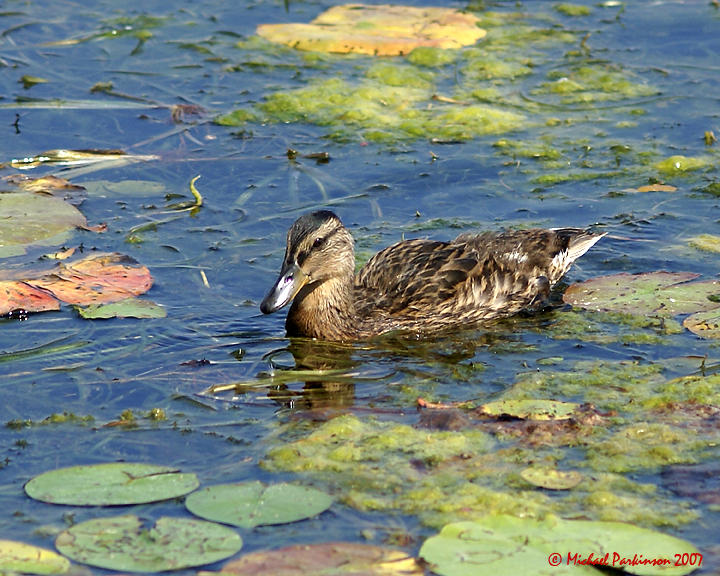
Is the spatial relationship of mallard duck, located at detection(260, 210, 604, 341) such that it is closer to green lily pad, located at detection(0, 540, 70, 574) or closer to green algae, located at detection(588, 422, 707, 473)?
green algae, located at detection(588, 422, 707, 473)

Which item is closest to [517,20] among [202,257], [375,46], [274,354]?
[375,46]

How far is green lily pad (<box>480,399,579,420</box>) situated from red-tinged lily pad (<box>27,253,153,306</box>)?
2550 millimetres

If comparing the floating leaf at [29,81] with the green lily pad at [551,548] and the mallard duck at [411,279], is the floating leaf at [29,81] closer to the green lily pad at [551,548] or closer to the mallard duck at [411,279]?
the mallard duck at [411,279]

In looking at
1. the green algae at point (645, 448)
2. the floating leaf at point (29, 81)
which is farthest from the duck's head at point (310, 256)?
the floating leaf at point (29, 81)

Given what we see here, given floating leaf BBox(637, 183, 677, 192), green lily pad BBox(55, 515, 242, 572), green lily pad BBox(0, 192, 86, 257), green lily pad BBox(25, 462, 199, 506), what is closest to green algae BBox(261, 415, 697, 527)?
green lily pad BBox(25, 462, 199, 506)

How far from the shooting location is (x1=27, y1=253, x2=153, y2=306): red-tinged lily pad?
7617mm

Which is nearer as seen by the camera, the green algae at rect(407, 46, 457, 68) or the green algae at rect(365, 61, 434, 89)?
the green algae at rect(365, 61, 434, 89)

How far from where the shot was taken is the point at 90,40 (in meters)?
12.3

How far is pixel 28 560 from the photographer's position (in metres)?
4.88

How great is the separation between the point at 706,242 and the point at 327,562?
15.7ft

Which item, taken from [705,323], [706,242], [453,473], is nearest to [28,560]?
[453,473]

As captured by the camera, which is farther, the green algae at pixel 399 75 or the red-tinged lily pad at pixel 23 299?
the green algae at pixel 399 75

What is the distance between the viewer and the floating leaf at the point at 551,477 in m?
5.58

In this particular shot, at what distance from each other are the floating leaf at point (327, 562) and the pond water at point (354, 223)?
11 centimetres
